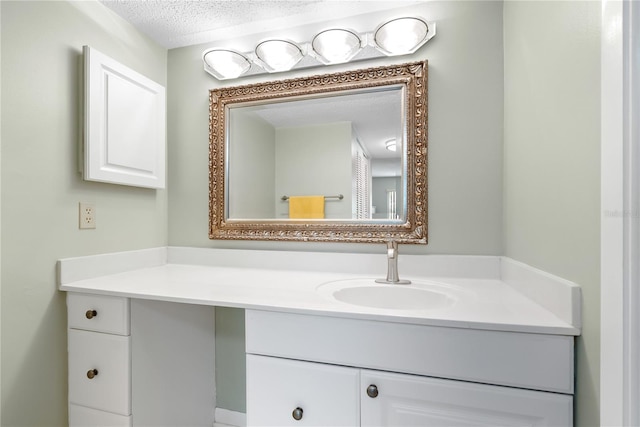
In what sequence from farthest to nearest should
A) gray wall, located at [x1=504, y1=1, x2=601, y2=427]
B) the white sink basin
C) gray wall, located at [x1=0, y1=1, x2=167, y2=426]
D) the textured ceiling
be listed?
the textured ceiling, the white sink basin, gray wall, located at [x1=0, y1=1, x2=167, y2=426], gray wall, located at [x1=504, y1=1, x2=601, y2=427]

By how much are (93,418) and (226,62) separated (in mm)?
1651

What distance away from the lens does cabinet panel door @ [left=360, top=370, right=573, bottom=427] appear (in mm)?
768

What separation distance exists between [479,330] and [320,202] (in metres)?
0.91

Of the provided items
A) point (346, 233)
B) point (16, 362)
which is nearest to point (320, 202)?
point (346, 233)

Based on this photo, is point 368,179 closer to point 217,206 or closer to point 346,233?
point 346,233

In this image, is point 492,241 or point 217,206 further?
point 217,206

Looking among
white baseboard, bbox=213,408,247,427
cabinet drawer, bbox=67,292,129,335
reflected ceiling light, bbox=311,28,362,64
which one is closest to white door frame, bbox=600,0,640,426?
reflected ceiling light, bbox=311,28,362,64

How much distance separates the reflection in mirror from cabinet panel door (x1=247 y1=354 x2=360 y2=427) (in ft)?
2.41

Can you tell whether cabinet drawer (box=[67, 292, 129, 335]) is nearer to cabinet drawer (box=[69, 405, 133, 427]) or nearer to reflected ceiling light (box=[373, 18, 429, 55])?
cabinet drawer (box=[69, 405, 133, 427])

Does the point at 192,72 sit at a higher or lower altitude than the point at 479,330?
Result: higher

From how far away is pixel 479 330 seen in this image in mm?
807

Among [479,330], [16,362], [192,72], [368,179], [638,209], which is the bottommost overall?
[16,362]

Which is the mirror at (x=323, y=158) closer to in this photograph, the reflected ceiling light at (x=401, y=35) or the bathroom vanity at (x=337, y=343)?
the reflected ceiling light at (x=401, y=35)

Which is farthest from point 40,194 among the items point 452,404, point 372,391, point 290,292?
point 452,404
